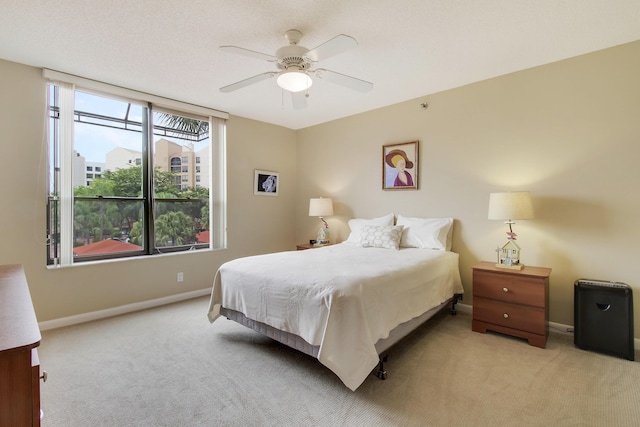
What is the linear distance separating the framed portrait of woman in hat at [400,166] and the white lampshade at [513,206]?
3.86ft

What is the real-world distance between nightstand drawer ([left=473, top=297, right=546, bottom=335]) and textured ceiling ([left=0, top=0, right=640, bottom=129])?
2.29 metres

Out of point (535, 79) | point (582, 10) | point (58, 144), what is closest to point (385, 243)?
point (535, 79)

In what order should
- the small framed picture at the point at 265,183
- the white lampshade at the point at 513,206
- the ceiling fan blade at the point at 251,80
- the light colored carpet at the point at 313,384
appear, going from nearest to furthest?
the light colored carpet at the point at 313,384
the ceiling fan blade at the point at 251,80
the white lampshade at the point at 513,206
the small framed picture at the point at 265,183

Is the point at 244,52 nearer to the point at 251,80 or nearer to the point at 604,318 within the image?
the point at 251,80

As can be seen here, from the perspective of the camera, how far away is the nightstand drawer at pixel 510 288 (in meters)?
2.59

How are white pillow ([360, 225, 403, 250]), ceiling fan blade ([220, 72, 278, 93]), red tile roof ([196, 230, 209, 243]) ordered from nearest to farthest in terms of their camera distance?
ceiling fan blade ([220, 72, 278, 93]) → white pillow ([360, 225, 403, 250]) → red tile roof ([196, 230, 209, 243])

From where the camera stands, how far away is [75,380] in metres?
2.11

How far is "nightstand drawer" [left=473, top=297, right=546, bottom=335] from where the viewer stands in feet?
8.48

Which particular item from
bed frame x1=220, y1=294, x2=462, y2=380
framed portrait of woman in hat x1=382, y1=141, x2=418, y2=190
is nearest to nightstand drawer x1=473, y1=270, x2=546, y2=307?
bed frame x1=220, y1=294, x2=462, y2=380

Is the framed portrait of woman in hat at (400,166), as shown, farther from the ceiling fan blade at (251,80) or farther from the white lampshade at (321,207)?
the ceiling fan blade at (251,80)

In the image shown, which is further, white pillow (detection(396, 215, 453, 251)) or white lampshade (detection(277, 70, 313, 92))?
white pillow (detection(396, 215, 453, 251))

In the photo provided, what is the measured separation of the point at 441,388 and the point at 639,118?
276 centimetres

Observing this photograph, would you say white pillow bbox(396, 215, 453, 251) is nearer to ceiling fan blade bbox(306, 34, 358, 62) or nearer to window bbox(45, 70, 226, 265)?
ceiling fan blade bbox(306, 34, 358, 62)

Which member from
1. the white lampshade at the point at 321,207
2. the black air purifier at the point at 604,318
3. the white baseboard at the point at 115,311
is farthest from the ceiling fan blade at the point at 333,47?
the white baseboard at the point at 115,311
